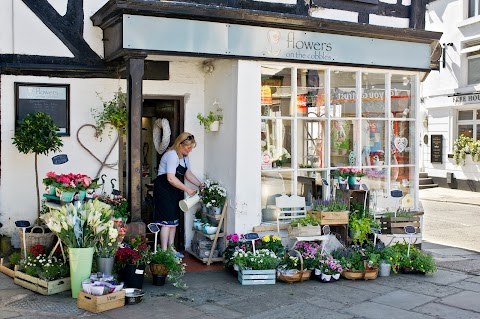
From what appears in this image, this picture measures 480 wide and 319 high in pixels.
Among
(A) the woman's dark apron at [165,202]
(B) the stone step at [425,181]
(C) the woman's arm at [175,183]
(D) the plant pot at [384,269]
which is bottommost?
(D) the plant pot at [384,269]

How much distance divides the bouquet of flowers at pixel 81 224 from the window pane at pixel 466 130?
16.6 meters

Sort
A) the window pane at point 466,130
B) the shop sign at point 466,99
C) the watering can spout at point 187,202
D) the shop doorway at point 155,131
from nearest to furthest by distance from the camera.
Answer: the watering can spout at point 187,202, the shop doorway at point 155,131, the shop sign at point 466,99, the window pane at point 466,130

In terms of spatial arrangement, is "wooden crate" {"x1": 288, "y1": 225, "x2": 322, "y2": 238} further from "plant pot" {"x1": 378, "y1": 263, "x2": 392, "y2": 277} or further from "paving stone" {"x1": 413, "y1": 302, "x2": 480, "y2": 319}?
"paving stone" {"x1": 413, "y1": 302, "x2": 480, "y2": 319}

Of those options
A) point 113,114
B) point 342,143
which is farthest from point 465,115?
point 113,114

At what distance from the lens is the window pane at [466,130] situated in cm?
2022

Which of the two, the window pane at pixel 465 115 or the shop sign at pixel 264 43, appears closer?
the shop sign at pixel 264 43

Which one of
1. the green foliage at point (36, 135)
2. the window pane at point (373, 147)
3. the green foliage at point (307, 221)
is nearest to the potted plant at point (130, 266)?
the green foliage at point (36, 135)

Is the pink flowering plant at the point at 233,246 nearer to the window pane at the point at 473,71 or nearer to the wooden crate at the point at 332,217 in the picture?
the wooden crate at the point at 332,217

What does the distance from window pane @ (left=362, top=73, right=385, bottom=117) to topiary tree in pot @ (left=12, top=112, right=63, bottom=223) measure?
4.62 meters

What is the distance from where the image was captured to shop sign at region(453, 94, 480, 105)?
64.0ft

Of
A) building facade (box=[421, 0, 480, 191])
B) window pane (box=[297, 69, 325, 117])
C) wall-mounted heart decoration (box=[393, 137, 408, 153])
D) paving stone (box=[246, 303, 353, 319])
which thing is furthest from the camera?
building facade (box=[421, 0, 480, 191])

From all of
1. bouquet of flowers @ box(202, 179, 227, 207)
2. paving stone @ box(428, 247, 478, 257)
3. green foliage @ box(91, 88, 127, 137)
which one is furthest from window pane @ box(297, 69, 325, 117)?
paving stone @ box(428, 247, 478, 257)

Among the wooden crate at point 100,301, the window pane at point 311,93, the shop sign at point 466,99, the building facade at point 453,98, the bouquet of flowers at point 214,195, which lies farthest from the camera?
the building facade at point 453,98

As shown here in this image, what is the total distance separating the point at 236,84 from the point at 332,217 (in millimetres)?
2242
